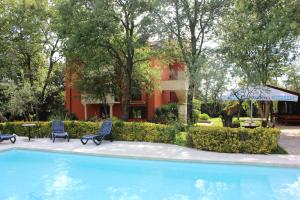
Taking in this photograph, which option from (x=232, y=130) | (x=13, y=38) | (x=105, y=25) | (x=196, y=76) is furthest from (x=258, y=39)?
(x=13, y=38)

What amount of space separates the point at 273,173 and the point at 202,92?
19.6ft

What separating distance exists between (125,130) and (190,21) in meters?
8.32

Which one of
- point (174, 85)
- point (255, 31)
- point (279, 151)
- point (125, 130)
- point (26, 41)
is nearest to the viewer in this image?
point (279, 151)

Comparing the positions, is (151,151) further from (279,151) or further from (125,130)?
(279,151)

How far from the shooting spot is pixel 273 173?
36.1 ft

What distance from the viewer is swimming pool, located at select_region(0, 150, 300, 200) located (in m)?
9.41

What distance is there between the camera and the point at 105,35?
Result: 19.0 meters

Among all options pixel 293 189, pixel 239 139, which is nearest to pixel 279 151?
pixel 239 139

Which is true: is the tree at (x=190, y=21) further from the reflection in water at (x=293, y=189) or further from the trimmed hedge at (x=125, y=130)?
the reflection in water at (x=293, y=189)

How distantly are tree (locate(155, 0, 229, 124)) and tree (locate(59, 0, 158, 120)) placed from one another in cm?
130

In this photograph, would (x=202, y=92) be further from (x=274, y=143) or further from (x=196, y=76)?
(x=274, y=143)

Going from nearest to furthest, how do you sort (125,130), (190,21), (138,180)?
(138,180) < (125,130) < (190,21)

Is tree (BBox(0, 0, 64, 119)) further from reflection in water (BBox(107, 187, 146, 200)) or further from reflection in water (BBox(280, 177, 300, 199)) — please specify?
reflection in water (BBox(280, 177, 300, 199))

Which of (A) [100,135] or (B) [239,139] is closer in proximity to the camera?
(B) [239,139]
